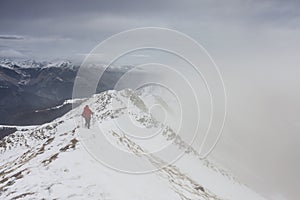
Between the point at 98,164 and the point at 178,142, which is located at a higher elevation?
the point at 178,142

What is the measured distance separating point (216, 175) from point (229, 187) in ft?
27.1

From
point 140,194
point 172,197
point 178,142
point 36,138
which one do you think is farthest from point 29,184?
point 178,142

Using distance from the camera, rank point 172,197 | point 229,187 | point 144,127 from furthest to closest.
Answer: point 144,127 → point 229,187 → point 172,197

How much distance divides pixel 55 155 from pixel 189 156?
66556 mm

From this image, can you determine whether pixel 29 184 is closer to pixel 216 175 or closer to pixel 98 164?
pixel 98 164

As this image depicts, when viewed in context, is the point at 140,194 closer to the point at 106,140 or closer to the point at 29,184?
the point at 29,184

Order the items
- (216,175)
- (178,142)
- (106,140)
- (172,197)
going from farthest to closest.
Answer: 1. (178,142)
2. (216,175)
3. (106,140)
4. (172,197)

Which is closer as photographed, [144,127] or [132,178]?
[132,178]

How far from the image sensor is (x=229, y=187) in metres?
85.3

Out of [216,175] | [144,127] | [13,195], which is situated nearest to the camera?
[13,195]

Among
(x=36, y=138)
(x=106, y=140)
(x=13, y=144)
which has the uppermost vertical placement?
(x=106, y=140)

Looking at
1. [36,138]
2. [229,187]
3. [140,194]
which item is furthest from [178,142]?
[140,194]

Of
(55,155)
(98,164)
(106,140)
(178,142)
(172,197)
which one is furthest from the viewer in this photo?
(178,142)

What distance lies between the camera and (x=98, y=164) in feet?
113
